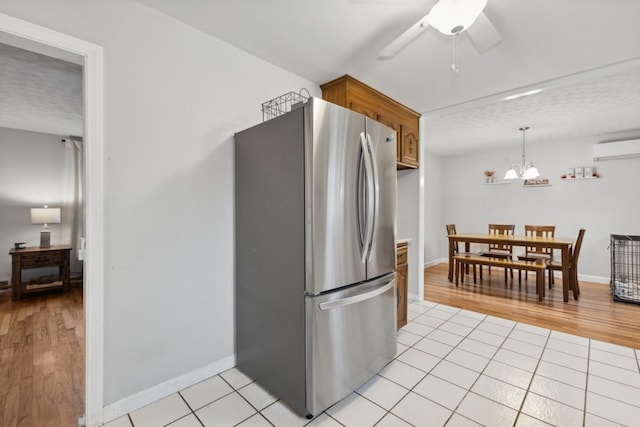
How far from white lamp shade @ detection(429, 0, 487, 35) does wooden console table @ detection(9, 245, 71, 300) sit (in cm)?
530

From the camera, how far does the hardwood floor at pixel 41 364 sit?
5.22 ft

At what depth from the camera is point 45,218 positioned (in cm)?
401

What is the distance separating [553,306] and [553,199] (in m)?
2.59

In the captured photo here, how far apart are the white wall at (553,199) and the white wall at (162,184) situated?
5.10m

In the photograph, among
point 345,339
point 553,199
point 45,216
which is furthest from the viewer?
point 553,199

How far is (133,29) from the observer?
5.34 ft

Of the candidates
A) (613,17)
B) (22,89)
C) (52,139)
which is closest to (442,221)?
(613,17)

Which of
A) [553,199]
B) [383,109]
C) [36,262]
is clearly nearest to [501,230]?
[553,199]

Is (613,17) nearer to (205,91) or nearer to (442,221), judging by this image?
(205,91)

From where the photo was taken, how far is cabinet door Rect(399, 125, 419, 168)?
322 cm

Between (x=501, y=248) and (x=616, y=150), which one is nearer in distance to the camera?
(x=616, y=150)

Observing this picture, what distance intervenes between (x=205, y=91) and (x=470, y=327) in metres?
3.25

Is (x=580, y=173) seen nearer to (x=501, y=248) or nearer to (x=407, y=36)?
(x=501, y=248)

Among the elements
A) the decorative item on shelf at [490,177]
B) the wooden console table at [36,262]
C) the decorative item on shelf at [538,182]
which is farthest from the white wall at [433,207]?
the wooden console table at [36,262]
